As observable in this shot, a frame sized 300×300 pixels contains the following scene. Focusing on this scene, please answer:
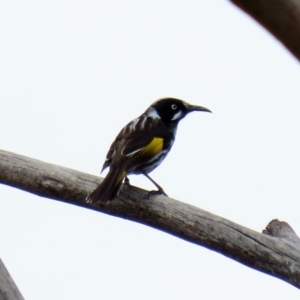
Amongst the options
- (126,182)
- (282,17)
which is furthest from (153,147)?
(282,17)

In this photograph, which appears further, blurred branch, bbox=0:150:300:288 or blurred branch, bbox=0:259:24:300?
blurred branch, bbox=0:150:300:288

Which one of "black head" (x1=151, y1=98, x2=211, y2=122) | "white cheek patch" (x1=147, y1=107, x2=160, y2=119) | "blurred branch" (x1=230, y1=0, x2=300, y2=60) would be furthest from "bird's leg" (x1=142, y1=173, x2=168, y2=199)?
"blurred branch" (x1=230, y1=0, x2=300, y2=60)

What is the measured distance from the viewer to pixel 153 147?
4598 millimetres

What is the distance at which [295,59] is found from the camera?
19.3 inches

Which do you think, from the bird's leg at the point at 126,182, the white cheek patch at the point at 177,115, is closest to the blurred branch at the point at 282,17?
the bird's leg at the point at 126,182

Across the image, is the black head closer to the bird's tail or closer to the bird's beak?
the bird's beak

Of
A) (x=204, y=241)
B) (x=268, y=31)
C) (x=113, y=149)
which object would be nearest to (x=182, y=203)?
(x=204, y=241)

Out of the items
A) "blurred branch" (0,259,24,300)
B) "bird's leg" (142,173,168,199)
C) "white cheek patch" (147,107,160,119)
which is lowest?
"blurred branch" (0,259,24,300)

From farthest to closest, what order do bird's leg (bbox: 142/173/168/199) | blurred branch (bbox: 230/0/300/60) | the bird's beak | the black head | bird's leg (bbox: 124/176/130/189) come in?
the bird's beak
the black head
bird's leg (bbox: 124/176/130/189)
bird's leg (bbox: 142/173/168/199)
blurred branch (bbox: 230/0/300/60)

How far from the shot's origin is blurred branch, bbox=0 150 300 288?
139 inches

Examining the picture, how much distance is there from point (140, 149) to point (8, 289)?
5.13 feet

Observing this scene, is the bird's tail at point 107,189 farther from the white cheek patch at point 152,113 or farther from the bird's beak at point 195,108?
the bird's beak at point 195,108

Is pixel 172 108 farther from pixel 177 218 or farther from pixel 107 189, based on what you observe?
pixel 177 218

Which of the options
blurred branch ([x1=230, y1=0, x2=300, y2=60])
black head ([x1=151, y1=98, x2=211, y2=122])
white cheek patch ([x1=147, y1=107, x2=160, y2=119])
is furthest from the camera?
black head ([x1=151, y1=98, x2=211, y2=122])
